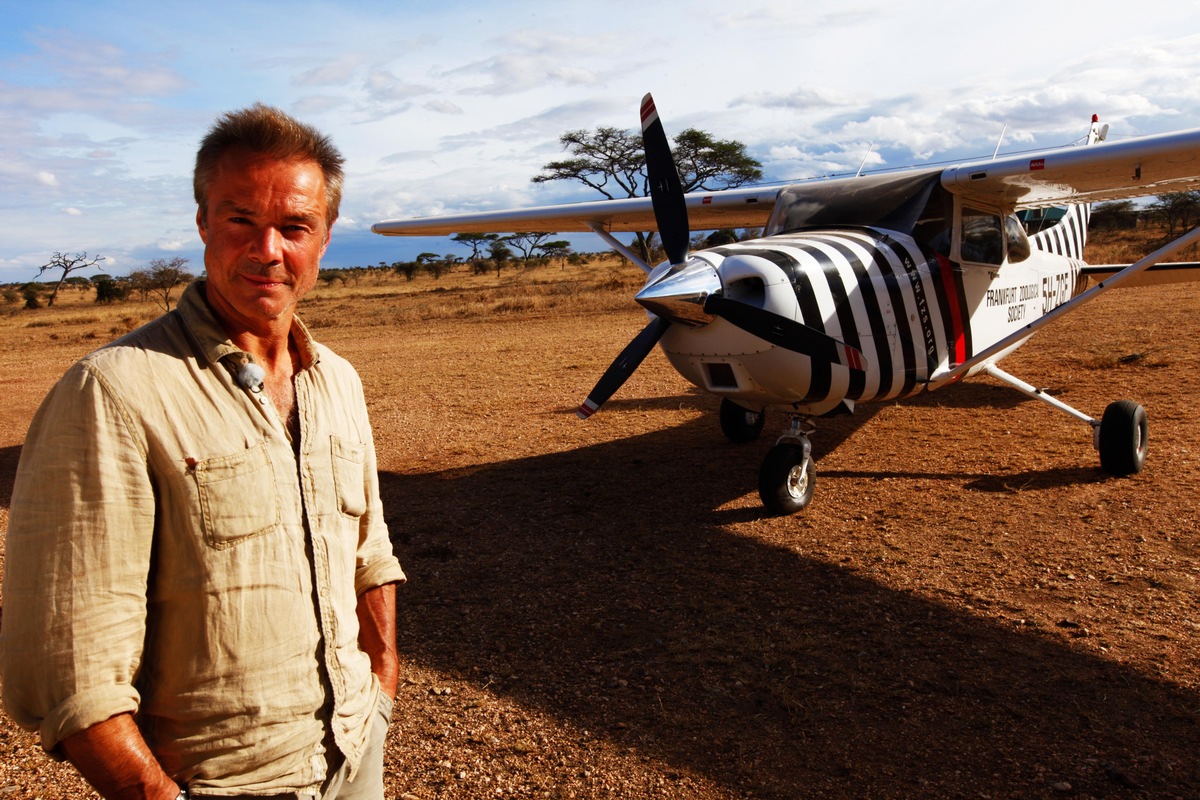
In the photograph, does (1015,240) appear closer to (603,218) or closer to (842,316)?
(842,316)

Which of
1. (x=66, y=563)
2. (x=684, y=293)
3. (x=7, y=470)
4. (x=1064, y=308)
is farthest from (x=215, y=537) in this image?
(x=7, y=470)

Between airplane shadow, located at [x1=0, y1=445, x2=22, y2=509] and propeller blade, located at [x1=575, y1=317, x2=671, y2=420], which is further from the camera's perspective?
airplane shadow, located at [x1=0, y1=445, x2=22, y2=509]

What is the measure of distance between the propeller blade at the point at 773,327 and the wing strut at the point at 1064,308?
71.8 inches

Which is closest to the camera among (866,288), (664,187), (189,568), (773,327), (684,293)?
(189,568)

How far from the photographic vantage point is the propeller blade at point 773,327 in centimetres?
527

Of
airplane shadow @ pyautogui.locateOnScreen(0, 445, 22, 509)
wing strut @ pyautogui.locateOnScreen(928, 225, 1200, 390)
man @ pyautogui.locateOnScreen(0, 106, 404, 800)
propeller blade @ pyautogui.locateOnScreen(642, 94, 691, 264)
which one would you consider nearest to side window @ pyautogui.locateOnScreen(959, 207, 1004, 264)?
wing strut @ pyautogui.locateOnScreen(928, 225, 1200, 390)

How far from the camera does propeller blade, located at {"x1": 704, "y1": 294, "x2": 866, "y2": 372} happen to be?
208 inches

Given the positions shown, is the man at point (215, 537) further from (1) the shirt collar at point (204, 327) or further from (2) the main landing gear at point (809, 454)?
(2) the main landing gear at point (809, 454)

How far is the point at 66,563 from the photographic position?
1.35m

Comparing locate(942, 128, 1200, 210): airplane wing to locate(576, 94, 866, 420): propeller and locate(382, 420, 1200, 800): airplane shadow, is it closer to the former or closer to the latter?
locate(576, 94, 866, 420): propeller

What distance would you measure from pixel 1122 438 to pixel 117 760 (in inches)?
289

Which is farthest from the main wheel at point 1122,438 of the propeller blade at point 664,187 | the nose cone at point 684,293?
the propeller blade at point 664,187

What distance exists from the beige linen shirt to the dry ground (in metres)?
1.83

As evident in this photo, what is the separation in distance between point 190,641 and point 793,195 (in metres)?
6.99
